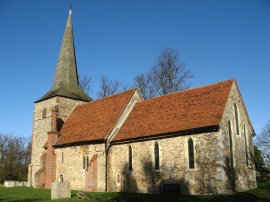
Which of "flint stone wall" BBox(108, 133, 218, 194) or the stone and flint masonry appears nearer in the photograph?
"flint stone wall" BBox(108, 133, 218, 194)

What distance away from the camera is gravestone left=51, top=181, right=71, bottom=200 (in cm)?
2202

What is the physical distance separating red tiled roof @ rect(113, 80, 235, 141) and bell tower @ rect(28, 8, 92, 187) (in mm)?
9655

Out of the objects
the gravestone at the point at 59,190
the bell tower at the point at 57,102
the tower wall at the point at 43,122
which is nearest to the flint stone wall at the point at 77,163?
the bell tower at the point at 57,102

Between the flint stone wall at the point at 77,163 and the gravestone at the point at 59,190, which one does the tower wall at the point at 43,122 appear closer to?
the flint stone wall at the point at 77,163

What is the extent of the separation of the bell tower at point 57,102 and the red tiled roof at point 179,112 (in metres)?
9.66

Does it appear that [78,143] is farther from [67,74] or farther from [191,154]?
[191,154]

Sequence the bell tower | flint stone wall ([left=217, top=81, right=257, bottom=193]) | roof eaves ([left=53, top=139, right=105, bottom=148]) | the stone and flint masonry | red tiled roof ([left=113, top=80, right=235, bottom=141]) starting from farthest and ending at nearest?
1. the bell tower
2. roof eaves ([left=53, top=139, right=105, bottom=148])
3. red tiled roof ([left=113, top=80, right=235, bottom=141])
4. the stone and flint masonry
5. flint stone wall ([left=217, top=81, right=257, bottom=193])

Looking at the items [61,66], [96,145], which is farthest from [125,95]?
[61,66]

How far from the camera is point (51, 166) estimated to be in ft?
105

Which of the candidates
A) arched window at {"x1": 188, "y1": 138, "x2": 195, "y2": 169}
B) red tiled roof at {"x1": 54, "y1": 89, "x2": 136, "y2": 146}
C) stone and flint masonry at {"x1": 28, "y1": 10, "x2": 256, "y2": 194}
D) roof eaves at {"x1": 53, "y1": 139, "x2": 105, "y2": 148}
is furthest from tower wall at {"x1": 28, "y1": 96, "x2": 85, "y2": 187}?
arched window at {"x1": 188, "y1": 138, "x2": 195, "y2": 169}

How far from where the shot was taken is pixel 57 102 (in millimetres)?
35375

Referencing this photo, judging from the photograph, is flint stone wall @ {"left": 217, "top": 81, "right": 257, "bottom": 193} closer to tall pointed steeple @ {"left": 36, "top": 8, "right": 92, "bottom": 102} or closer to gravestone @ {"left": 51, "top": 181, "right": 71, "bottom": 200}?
gravestone @ {"left": 51, "top": 181, "right": 71, "bottom": 200}

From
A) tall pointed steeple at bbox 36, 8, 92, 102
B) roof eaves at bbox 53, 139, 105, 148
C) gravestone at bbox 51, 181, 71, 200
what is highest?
tall pointed steeple at bbox 36, 8, 92, 102

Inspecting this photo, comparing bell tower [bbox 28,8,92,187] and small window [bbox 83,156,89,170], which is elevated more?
bell tower [bbox 28,8,92,187]
